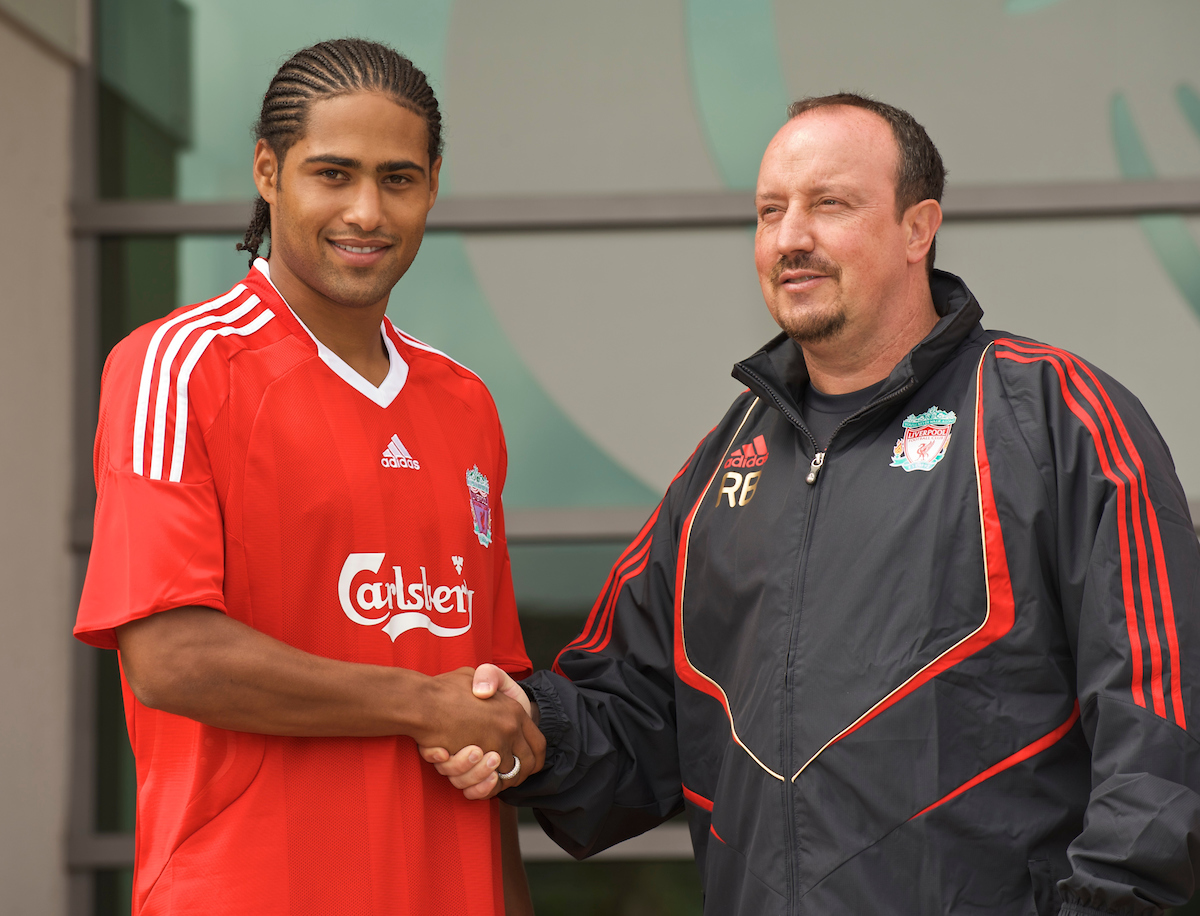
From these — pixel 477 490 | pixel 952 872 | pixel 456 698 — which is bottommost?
pixel 952 872

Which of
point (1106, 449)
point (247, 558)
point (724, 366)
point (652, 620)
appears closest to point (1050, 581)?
point (1106, 449)

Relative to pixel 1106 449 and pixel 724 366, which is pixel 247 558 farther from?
pixel 724 366

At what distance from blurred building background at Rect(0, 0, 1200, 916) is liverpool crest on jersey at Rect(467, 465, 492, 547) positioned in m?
1.80

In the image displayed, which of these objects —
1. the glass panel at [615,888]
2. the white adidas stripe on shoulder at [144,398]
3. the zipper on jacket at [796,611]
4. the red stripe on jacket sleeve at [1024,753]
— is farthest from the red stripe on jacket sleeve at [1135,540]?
the glass panel at [615,888]

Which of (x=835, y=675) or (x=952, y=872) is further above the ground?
(x=835, y=675)

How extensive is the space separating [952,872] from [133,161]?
12.3 ft

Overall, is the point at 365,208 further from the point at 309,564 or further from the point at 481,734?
the point at 481,734

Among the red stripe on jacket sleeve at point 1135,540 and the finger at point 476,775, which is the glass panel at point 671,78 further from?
the finger at point 476,775

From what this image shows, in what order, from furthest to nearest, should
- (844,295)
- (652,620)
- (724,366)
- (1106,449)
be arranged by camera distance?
(724,366), (652,620), (844,295), (1106,449)

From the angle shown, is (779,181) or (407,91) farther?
(779,181)

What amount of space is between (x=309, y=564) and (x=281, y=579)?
0.17 ft

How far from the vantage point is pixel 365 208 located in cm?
209

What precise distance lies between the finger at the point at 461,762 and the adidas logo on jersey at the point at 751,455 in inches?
31.3

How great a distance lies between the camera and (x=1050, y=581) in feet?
6.37
